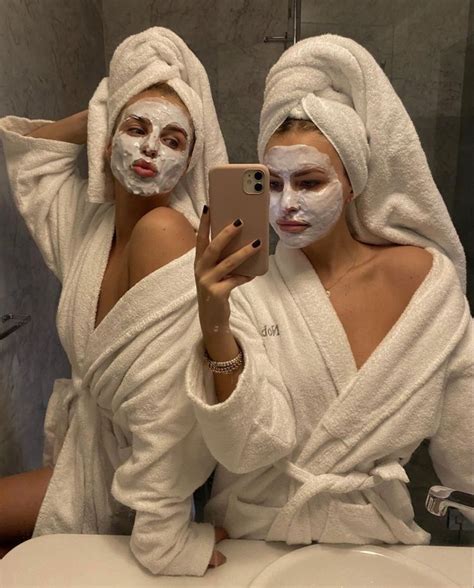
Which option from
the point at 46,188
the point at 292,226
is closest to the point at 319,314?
the point at 292,226

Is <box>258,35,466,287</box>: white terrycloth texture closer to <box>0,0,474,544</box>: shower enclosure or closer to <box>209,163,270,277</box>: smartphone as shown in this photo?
<box>209,163,270,277</box>: smartphone

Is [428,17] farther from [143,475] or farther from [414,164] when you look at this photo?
[143,475]

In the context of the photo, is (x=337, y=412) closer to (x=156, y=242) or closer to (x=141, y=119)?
(x=156, y=242)

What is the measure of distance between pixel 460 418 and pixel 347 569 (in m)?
0.30

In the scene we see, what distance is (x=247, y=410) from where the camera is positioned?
2.42ft

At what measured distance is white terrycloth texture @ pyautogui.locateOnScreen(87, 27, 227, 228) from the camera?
0.90 meters

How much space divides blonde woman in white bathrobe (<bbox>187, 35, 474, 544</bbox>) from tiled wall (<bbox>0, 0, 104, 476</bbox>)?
21.9 inches

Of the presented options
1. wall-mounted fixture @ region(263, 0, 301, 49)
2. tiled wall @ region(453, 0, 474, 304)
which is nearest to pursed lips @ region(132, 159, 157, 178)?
wall-mounted fixture @ region(263, 0, 301, 49)

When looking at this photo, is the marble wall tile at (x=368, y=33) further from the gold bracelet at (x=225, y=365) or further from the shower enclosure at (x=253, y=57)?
the gold bracelet at (x=225, y=365)

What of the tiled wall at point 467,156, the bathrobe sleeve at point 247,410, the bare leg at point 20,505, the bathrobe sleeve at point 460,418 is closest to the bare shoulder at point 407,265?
the bathrobe sleeve at point 460,418

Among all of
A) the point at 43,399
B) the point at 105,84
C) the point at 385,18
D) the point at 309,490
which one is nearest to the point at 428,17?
the point at 385,18

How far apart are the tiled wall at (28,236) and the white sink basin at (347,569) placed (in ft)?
2.15

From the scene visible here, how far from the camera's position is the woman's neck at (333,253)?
2.89 ft

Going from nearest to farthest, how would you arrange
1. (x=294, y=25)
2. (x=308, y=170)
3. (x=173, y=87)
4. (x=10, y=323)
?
1. (x=308, y=170)
2. (x=173, y=87)
3. (x=10, y=323)
4. (x=294, y=25)
